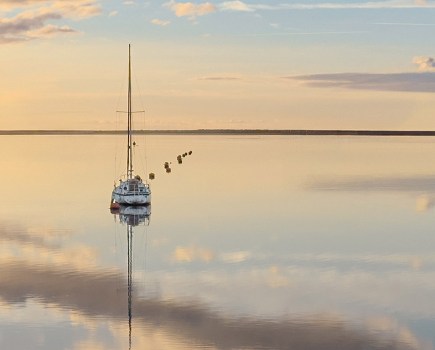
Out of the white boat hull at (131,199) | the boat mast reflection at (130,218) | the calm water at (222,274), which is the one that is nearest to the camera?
the calm water at (222,274)

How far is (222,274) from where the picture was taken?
107ft

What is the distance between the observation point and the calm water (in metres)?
23.7

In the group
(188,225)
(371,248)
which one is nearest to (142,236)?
(188,225)

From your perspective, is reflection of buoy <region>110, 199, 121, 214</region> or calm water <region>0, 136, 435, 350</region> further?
reflection of buoy <region>110, 199, 121, 214</region>

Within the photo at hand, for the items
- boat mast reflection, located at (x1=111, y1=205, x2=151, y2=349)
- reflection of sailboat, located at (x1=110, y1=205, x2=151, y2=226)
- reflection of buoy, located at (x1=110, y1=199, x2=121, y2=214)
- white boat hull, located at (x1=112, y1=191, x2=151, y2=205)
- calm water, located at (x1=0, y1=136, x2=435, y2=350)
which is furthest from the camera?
white boat hull, located at (x1=112, y1=191, x2=151, y2=205)

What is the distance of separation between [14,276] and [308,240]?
617 inches

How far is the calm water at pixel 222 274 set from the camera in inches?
931

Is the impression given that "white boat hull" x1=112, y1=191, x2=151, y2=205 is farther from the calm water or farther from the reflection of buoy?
the calm water

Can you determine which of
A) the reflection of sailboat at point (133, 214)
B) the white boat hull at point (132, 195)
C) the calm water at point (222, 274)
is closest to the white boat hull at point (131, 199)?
the white boat hull at point (132, 195)

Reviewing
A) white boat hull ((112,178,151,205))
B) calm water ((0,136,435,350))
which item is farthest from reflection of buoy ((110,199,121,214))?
calm water ((0,136,435,350))

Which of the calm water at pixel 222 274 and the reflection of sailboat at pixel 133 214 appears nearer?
the calm water at pixel 222 274

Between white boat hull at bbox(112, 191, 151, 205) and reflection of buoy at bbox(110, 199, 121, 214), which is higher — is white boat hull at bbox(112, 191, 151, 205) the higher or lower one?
the higher one

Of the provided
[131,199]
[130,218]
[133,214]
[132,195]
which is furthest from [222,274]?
[132,195]

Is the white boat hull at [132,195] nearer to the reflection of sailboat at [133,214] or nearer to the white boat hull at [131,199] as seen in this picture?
the white boat hull at [131,199]
